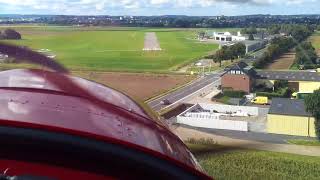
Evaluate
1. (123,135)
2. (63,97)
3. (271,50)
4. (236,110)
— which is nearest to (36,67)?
(63,97)

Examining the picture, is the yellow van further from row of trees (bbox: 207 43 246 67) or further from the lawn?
row of trees (bbox: 207 43 246 67)

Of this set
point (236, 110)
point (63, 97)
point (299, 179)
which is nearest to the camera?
point (63, 97)

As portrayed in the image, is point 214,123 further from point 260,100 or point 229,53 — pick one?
point 229,53

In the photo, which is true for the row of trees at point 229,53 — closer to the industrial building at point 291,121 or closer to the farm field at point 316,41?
the farm field at point 316,41

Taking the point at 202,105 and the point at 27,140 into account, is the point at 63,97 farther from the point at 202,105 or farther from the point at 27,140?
the point at 202,105

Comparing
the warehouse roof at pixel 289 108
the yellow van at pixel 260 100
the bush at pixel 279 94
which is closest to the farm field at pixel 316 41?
the bush at pixel 279 94

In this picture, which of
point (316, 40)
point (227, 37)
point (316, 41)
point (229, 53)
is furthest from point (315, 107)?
point (227, 37)

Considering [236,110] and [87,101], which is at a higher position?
[87,101]

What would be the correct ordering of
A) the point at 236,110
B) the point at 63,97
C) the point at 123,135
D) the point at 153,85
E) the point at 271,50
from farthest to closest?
the point at 271,50 < the point at 153,85 < the point at 236,110 < the point at 63,97 < the point at 123,135
